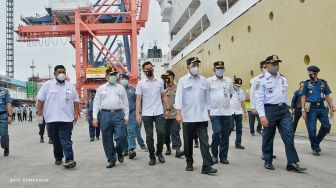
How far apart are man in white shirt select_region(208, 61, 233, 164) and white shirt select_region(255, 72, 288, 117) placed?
2.19ft

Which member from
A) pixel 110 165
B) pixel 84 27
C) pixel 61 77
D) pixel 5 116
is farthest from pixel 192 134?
pixel 84 27

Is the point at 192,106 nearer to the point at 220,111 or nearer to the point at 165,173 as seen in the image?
the point at 220,111

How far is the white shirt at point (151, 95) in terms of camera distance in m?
6.38

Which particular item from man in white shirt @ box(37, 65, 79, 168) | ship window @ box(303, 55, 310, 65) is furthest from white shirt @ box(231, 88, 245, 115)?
ship window @ box(303, 55, 310, 65)

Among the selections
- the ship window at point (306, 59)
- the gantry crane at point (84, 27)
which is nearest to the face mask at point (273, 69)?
the ship window at point (306, 59)

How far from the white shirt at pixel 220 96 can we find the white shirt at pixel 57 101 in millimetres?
2284

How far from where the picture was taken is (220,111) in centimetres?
621

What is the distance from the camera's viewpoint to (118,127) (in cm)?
633

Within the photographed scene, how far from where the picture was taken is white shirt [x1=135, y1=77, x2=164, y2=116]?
638cm

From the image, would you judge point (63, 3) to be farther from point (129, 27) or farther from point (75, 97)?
point (75, 97)

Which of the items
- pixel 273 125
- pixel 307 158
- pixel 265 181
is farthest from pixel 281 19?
pixel 265 181

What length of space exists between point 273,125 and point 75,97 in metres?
3.21

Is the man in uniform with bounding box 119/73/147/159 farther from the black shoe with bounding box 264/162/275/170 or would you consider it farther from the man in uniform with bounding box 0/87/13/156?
the black shoe with bounding box 264/162/275/170

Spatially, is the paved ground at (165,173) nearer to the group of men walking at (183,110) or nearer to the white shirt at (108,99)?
the group of men walking at (183,110)
